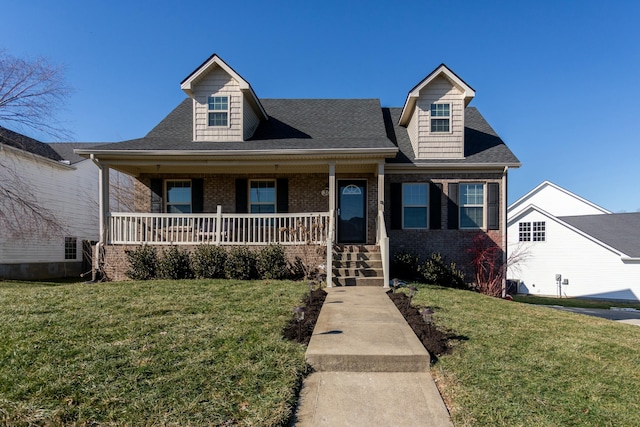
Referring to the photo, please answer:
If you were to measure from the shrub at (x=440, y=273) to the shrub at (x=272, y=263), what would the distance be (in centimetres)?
386

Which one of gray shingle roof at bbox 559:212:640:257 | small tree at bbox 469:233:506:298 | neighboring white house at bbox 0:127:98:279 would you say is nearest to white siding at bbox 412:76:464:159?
small tree at bbox 469:233:506:298

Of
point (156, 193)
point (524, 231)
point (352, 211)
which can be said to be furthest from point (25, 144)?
point (524, 231)

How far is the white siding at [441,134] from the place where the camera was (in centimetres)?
1091

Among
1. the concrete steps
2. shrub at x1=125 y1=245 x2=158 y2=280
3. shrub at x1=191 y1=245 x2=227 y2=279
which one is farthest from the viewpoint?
shrub at x1=125 y1=245 x2=158 y2=280

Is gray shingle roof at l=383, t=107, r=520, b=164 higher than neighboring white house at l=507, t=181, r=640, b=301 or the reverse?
higher

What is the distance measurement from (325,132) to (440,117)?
3.75 m

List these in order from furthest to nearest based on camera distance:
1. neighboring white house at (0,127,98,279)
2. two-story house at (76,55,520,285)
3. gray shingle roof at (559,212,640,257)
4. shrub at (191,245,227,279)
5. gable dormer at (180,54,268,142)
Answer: gray shingle roof at (559,212,640,257) < neighboring white house at (0,127,98,279) < gable dormer at (180,54,268,142) < two-story house at (76,55,520,285) < shrub at (191,245,227,279)

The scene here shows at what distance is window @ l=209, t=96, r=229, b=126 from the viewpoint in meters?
10.8

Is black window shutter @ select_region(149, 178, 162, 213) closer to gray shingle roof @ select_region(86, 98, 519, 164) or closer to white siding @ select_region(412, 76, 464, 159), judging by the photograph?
gray shingle roof @ select_region(86, 98, 519, 164)

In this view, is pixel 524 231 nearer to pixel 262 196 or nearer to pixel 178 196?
pixel 262 196

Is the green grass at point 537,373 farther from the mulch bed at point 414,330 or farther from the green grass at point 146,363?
the green grass at point 146,363

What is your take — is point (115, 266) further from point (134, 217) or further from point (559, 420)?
point (559, 420)

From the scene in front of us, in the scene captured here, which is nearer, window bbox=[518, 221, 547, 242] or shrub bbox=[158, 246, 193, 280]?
shrub bbox=[158, 246, 193, 280]

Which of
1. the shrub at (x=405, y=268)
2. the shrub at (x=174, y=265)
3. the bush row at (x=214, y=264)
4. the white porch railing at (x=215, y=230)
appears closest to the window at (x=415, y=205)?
the shrub at (x=405, y=268)
